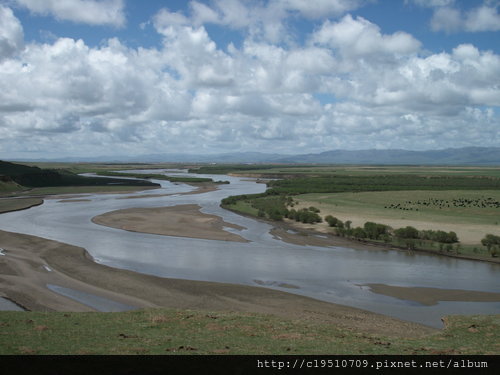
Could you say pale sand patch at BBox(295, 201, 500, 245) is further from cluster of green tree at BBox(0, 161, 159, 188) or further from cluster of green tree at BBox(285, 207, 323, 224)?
cluster of green tree at BBox(0, 161, 159, 188)

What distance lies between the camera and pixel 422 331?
1780 cm

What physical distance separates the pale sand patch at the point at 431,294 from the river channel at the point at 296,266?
0.63 meters

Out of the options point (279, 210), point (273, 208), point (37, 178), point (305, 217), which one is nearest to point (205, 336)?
point (305, 217)

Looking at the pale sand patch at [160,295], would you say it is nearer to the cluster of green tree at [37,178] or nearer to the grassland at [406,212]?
the grassland at [406,212]

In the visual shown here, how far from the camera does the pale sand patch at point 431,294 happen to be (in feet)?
76.5

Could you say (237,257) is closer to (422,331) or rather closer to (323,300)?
(323,300)

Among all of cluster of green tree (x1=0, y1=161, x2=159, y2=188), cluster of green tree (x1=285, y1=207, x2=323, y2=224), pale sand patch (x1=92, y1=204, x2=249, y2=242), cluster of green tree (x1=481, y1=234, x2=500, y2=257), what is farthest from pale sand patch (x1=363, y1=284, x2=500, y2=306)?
cluster of green tree (x1=0, y1=161, x2=159, y2=188)

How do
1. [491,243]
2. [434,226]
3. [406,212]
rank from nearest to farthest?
[491,243]
[434,226]
[406,212]

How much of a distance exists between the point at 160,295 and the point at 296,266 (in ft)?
35.6

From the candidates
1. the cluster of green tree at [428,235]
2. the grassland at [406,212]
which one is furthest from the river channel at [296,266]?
the grassland at [406,212]

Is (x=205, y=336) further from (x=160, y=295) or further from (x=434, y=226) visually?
(x=434, y=226)

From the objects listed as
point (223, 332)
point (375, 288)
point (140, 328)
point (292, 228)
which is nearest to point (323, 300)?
point (375, 288)

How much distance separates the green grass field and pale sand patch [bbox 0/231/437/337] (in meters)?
2.01

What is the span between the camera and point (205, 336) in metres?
14.5
